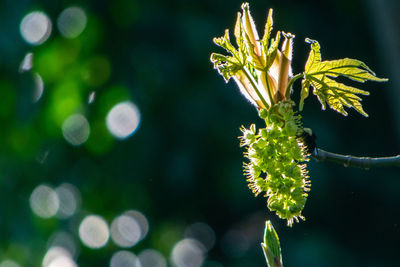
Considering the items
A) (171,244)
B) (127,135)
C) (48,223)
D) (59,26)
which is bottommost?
(171,244)

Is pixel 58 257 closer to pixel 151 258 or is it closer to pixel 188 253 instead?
pixel 151 258

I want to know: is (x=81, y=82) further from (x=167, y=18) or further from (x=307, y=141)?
(x=307, y=141)

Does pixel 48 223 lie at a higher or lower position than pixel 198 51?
lower

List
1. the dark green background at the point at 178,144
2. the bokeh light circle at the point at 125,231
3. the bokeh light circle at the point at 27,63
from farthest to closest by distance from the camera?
the bokeh light circle at the point at 125,231 < the dark green background at the point at 178,144 < the bokeh light circle at the point at 27,63

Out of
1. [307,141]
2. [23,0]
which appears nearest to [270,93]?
[307,141]

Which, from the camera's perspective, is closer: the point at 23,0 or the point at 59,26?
the point at 23,0

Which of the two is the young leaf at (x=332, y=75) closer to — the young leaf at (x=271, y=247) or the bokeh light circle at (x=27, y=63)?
the young leaf at (x=271, y=247)

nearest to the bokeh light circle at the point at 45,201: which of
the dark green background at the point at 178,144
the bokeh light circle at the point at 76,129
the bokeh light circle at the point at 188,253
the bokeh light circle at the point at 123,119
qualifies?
the dark green background at the point at 178,144
